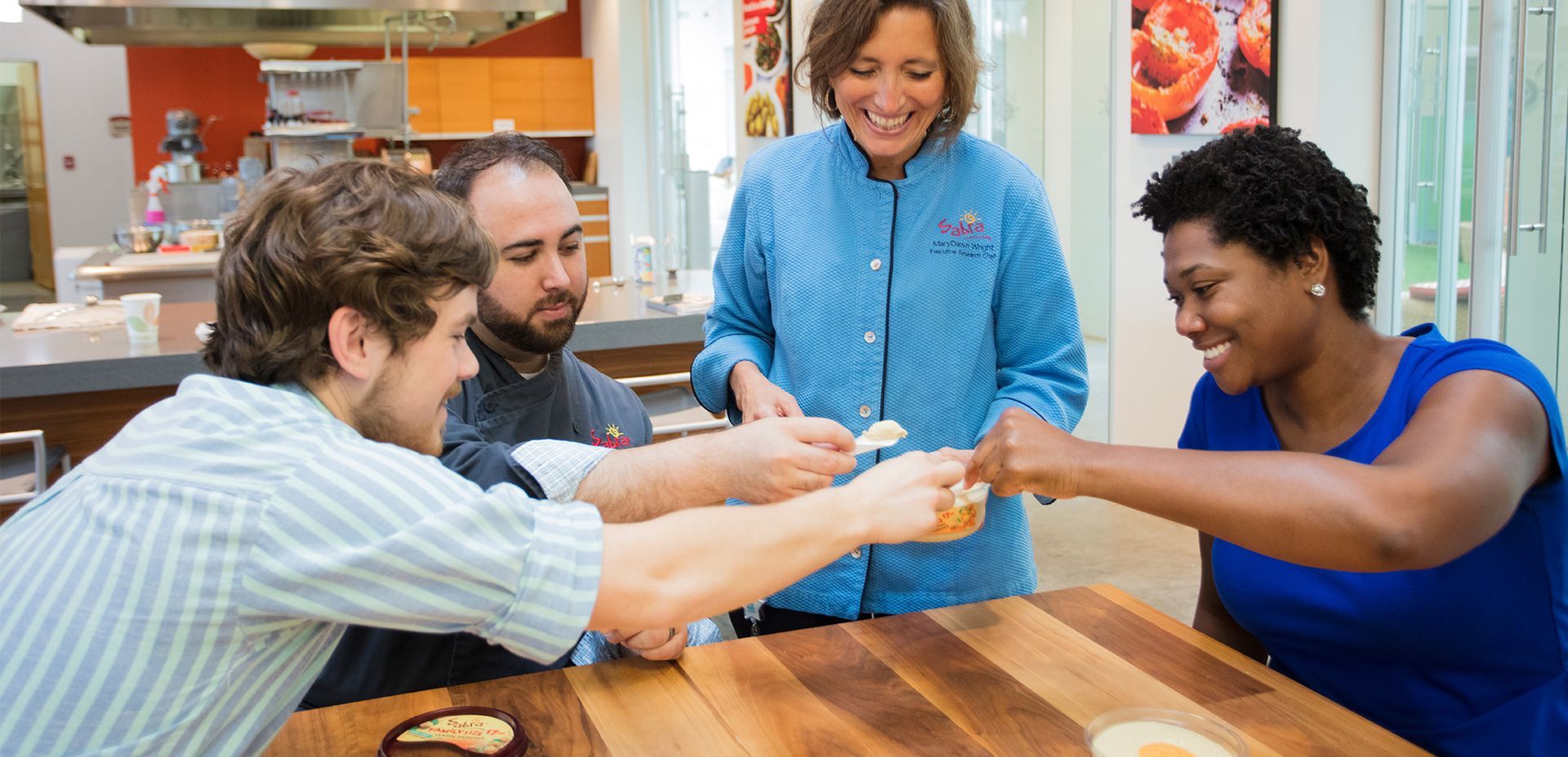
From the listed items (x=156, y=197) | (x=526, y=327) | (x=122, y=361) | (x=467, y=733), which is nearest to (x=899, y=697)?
(x=467, y=733)

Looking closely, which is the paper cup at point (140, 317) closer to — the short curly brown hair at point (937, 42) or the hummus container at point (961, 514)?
the short curly brown hair at point (937, 42)

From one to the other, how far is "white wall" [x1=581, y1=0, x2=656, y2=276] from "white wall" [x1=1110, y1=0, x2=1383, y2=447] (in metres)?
4.98

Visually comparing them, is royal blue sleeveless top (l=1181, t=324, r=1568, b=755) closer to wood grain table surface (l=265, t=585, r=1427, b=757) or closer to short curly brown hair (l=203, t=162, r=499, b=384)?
wood grain table surface (l=265, t=585, r=1427, b=757)

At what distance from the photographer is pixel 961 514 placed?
1524mm

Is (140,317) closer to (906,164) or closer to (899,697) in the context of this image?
(906,164)

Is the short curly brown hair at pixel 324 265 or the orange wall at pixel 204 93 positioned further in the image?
the orange wall at pixel 204 93

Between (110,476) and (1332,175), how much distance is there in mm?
1399

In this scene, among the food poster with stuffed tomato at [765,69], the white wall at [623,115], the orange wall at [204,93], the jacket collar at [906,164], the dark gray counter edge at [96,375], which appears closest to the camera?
the jacket collar at [906,164]

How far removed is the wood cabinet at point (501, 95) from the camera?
931cm

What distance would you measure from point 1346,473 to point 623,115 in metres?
8.45

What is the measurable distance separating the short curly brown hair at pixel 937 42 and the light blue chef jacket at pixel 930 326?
74 millimetres

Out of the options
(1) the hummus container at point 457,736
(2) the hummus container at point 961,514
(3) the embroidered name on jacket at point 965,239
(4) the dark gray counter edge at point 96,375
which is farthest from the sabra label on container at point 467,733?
(4) the dark gray counter edge at point 96,375

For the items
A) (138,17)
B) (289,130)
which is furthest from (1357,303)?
(289,130)

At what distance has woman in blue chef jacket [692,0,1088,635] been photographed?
6.21ft
